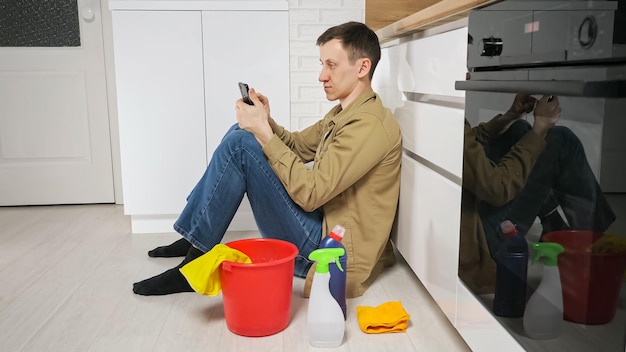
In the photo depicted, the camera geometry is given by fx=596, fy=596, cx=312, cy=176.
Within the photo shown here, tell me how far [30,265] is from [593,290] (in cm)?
197

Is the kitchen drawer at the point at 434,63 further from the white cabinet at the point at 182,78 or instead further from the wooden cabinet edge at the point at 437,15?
the white cabinet at the point at 182,78

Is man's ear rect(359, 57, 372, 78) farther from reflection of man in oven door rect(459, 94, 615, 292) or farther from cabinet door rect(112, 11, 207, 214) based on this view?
cabinet door rect(112, 11, 207, 214)

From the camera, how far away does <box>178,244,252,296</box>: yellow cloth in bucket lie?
1.54 meters

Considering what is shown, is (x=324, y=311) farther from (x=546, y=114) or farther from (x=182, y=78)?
(x=182, y=78)

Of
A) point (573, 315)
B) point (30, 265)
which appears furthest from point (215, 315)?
point (573, 315)

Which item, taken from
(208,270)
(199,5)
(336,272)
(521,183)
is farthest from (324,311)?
(199,5)

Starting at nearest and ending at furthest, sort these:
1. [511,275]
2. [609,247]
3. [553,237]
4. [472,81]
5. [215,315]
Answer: [609,247] → [553,237] → [511,275] → [472,81] → [215,315]

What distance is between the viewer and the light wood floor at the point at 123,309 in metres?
1.54

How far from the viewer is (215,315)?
1725 mm

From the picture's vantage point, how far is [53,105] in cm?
310

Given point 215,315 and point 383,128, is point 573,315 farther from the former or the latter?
point 215,315

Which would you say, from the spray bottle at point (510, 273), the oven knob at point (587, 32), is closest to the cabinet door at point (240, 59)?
the spray bottle at point (510, 273)

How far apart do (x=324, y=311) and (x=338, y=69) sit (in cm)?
75

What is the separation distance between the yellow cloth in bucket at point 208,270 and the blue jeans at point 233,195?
0.18 meters
